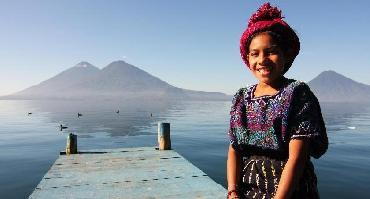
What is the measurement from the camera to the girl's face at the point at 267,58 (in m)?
2.79

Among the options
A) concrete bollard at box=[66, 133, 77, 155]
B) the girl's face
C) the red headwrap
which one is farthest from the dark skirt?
concrete bollard at box=[66, 133, 77, 155]

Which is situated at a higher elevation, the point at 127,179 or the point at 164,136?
the point at 164,136

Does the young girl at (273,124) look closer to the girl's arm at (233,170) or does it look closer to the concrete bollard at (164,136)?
the girl's arm at (233,170)

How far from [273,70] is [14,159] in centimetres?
2385

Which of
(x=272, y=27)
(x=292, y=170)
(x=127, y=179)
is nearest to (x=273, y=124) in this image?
(x=292, y=170)

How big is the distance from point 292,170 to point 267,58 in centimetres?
84

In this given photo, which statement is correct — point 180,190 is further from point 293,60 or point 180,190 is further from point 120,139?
point 120,139

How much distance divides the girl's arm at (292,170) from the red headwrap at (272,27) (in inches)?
25.9

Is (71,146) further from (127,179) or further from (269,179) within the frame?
(269,179)

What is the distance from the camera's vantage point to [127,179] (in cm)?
848

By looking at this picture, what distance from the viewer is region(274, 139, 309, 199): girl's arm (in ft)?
8.37

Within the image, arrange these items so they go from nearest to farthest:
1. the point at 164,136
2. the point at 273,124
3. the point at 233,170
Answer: the point at 273,124 < the point at 233,170 < the point at 164,136

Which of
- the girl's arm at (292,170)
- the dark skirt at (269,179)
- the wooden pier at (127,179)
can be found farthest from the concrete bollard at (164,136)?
the girl's arm at (292,170)

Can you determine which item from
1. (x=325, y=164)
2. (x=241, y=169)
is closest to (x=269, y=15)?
(x=241, y=169)
